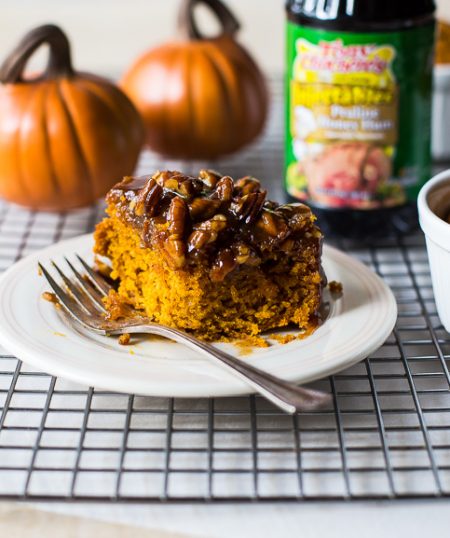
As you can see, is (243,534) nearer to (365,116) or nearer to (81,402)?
(81,402)

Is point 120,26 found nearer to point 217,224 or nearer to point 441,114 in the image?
point 441,114

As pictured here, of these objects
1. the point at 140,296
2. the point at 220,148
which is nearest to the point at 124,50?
the point at 220,148

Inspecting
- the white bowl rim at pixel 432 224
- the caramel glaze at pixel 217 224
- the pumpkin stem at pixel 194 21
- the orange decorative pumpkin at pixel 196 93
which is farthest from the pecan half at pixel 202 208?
the pumpkin stem at pixel 194 21

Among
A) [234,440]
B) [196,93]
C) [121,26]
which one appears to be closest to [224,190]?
[234,440]

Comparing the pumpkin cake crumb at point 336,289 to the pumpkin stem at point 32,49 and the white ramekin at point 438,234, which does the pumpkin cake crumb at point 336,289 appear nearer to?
the white ramekin at point 438,234

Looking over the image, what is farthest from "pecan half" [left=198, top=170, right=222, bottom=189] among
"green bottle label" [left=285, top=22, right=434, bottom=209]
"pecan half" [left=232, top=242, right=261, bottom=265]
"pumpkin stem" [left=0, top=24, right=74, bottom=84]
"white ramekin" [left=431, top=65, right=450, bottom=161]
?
"white ramekin" [left=431, top=65, right=450, bottom=161]

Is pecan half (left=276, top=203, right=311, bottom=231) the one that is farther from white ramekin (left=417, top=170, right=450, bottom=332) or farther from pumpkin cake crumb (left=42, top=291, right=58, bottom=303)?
pumpkin cake crumb (left=42, top=291, right=58, bottom=303)
